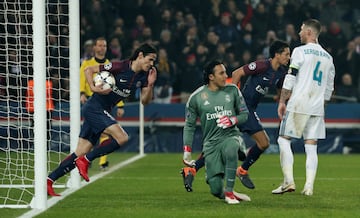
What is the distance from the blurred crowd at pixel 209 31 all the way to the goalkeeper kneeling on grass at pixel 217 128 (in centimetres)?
1193

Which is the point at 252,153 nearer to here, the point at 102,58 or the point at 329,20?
the point at 102,58

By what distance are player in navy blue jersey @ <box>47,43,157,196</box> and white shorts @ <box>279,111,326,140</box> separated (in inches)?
69.7

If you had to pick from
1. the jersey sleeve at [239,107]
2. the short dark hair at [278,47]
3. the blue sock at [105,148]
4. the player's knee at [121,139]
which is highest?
the short dark hair at [278,47]

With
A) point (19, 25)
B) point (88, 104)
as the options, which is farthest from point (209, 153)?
point (19, 25)

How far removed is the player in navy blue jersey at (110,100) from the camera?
41.5 feet

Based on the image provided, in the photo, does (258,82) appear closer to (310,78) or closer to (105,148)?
(310,78)

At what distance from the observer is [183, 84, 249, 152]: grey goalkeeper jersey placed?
1126 centimetres

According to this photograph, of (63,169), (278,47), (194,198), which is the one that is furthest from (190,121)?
(278,47)

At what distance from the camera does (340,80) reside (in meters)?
24.2

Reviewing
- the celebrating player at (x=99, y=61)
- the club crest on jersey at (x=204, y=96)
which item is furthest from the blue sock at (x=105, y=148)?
the celebrating player at (x=99, y=61)

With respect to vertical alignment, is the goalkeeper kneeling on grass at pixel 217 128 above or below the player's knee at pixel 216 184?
above

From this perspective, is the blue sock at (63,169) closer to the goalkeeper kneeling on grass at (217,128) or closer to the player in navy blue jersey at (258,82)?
the player in navy blue jersey at (258,82)

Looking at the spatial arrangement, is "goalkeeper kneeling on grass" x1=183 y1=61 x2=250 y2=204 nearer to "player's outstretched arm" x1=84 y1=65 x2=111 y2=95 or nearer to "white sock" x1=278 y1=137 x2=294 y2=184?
"white sock" x1=278 y1=137 x2=294 y2=184

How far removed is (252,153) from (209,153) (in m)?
2.68
